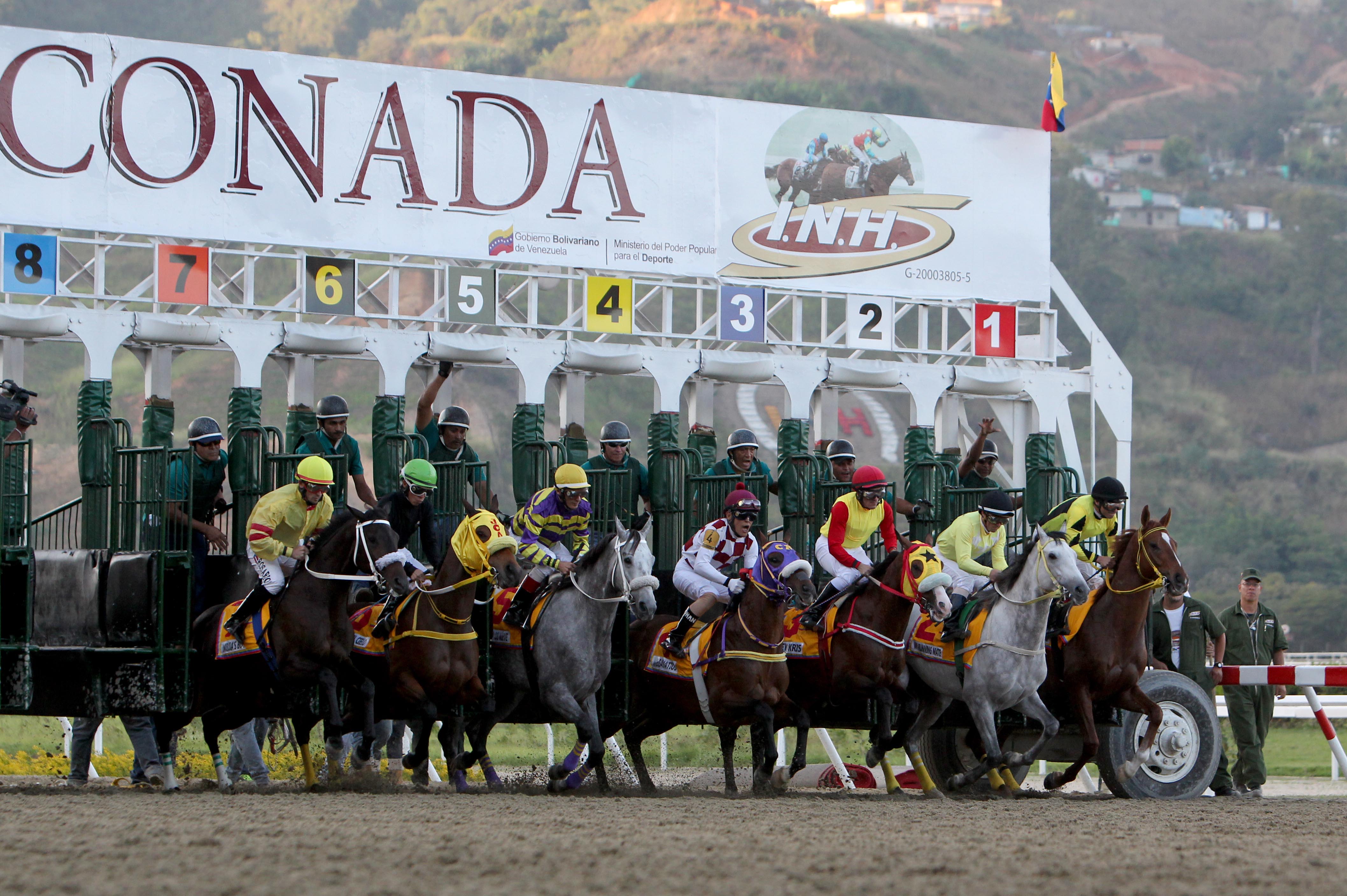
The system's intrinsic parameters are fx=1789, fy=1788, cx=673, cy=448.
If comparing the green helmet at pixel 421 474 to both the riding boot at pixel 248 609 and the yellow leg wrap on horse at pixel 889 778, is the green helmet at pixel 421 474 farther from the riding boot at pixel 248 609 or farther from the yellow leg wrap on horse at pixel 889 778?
the yellow leg wrap on horse at pixel 889 778

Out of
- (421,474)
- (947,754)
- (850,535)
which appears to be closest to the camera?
(421,474)

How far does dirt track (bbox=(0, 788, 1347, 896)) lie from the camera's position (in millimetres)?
5789

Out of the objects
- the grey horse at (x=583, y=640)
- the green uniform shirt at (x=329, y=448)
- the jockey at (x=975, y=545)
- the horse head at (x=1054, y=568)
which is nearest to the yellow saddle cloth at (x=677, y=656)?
the grey horse at (x=583, y=640)

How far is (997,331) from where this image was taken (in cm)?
1689

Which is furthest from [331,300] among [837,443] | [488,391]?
[488,391]

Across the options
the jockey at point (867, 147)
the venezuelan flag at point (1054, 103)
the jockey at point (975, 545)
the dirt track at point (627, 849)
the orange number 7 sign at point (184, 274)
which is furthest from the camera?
the venezuelan flag at point (1054, 103)

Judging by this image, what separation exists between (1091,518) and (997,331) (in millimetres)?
6221

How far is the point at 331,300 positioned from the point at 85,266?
1917 mm

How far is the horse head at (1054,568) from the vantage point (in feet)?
32.3

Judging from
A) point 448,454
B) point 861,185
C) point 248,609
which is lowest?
point 248,609

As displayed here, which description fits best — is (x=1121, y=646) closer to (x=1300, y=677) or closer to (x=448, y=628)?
(x=1300, y=677)

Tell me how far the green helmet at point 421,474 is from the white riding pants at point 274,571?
2.73 ft

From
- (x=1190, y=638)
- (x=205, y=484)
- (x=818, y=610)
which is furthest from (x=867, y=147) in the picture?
(x=205, y=484)

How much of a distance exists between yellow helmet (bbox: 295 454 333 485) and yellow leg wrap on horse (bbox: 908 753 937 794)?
3.66 metres
